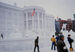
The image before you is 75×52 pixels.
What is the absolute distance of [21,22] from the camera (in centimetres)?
2161

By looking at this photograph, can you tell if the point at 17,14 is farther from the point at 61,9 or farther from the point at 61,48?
the point at 61,48

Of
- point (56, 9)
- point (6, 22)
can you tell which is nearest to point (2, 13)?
point (6, 22)

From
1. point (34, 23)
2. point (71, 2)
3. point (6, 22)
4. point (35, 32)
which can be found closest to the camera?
point (71, 2)

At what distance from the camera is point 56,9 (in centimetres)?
1193

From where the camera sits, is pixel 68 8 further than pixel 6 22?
No

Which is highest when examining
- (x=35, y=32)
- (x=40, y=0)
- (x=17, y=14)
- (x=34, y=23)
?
(x=40, y=0)

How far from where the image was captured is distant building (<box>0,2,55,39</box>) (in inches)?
688

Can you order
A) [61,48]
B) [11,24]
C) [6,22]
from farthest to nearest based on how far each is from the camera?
[11,24] < [6,22] < [61,48]

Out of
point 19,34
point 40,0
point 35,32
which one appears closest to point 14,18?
point 19,34

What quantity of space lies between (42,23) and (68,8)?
10618 mm

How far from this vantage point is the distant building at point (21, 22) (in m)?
17.5

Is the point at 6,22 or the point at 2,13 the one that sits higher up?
the point at 2,13

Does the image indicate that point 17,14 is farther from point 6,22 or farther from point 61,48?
point 61,48

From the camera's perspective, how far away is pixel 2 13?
17.8 meters
